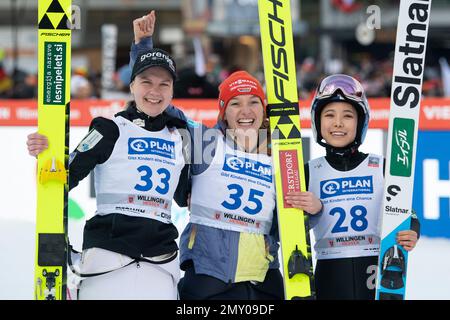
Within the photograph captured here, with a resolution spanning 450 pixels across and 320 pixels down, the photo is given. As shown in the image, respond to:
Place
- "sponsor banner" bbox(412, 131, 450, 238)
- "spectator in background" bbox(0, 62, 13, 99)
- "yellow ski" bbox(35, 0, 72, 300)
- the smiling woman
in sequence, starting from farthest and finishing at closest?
1. "spectator in background" bbox(0, 62, 13, 99)
2. "sponsor banner" bbox(412, 131, 450, 238)
3. "yellow ski" bbox(35, 0, 72, 300)
4. the smiling woman

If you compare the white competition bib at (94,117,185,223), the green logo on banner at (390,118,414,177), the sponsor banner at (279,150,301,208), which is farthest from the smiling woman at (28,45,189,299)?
the green logo on banner at (390,118,414,177)

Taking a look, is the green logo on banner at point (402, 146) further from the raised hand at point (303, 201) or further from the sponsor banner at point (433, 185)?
the sponsor banner at point (433, 185)

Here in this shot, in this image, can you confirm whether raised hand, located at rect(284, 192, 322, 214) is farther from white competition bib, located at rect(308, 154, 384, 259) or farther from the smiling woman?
the smiling woman

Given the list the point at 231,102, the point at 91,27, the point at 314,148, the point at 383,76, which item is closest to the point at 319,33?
the point at 91,27

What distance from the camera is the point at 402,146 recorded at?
168 inches

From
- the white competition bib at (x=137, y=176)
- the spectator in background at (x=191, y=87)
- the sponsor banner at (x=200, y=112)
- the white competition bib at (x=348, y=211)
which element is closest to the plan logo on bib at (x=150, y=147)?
the white competition bib at (x=137, y=176)

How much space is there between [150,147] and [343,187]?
0.92 m

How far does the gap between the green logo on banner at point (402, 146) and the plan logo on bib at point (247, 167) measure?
0.59 m

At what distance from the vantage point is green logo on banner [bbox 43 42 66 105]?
13.4 feet

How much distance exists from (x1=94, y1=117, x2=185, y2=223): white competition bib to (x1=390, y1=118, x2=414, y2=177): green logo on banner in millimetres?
1031

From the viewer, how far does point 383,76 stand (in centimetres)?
1750

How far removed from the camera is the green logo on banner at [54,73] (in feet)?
13.4

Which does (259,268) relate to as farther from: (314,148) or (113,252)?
(314,148)
